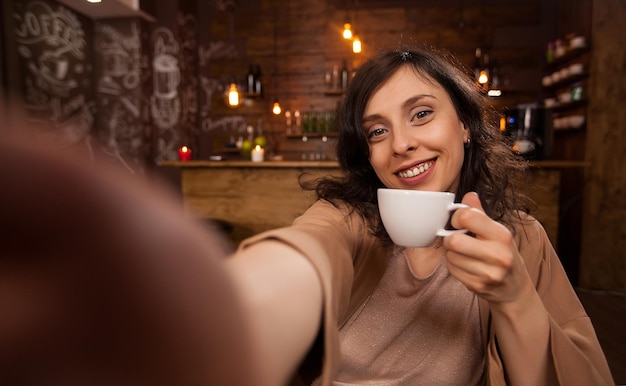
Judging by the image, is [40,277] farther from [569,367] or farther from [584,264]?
[584,264]

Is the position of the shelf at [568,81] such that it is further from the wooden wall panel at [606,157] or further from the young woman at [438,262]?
the young woman at [438,262]

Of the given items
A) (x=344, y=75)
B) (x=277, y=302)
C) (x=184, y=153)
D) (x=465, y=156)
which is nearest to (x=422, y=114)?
(x=465, y=156)

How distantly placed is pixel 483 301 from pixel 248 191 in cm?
290

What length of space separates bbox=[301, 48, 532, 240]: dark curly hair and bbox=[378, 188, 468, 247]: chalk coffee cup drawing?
0.24m

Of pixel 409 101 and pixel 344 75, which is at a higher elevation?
pixel 344 75

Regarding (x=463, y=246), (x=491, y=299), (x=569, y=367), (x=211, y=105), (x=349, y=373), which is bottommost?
(x=349, y=373)

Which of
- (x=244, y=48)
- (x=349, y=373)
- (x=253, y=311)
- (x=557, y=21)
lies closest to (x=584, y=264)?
(x=557, y=21)

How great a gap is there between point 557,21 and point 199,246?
A: 20.9 ft

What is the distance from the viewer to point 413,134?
0.89 metres

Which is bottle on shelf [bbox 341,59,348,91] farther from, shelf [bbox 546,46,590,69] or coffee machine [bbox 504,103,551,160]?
shelf [bbox 546,46,590,69]

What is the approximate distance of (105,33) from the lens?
4.92 m

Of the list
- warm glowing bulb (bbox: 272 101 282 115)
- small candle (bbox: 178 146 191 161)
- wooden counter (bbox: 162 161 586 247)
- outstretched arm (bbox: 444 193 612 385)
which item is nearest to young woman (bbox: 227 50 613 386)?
outstretched arm (bbox: 444 193 612 385)

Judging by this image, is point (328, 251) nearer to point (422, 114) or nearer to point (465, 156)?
point (422, 114)

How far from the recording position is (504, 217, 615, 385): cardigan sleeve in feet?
2.27
